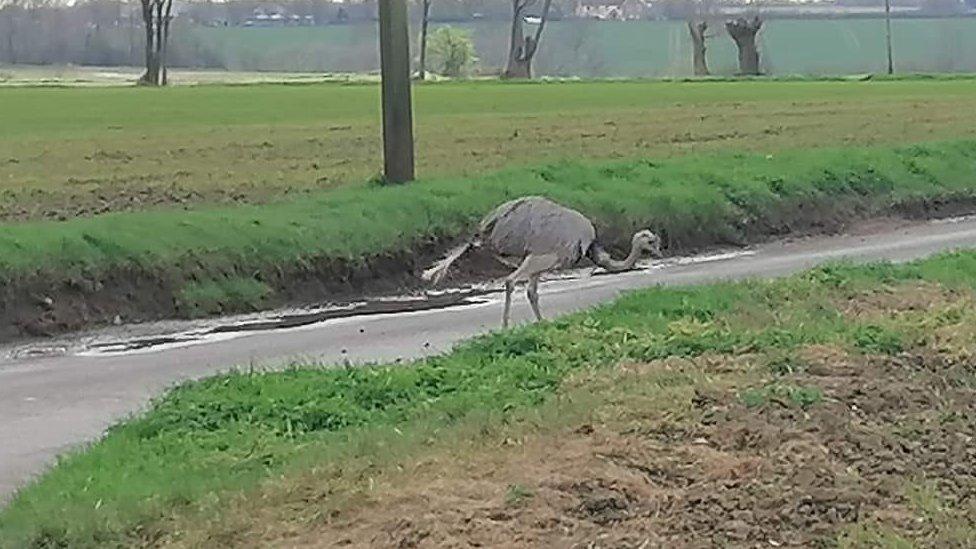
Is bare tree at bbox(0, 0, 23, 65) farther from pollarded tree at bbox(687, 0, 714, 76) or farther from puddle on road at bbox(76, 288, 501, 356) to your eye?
puddle on road at bbox(76, 288, 501, 356)

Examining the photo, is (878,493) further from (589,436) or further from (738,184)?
(738,184)

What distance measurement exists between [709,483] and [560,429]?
1.25m

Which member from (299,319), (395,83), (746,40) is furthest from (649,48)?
(299,319)

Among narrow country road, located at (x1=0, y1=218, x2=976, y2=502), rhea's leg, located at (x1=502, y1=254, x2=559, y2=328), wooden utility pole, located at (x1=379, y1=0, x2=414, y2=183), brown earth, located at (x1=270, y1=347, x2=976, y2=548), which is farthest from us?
wooden utility pole, located at (x1=379, y1=0, x2=414, y2=183)

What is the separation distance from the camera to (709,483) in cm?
826

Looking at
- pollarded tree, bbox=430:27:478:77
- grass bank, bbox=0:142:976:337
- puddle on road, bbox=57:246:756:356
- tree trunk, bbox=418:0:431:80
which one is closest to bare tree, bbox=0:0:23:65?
pollarded tree, bbox=430:27:478:77

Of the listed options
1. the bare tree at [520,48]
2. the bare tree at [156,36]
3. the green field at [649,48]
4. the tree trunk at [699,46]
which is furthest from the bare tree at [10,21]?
the tree trunk at [699,46]

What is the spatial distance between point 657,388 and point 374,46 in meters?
99.9

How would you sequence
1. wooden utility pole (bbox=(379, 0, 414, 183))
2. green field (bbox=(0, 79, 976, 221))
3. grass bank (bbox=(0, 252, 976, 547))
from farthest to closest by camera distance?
green field (bbox=(0, 79, 976, 221))
wooden utility pole (bbox=(379, 0, 414, 183))
grass bank (bbox=(0, 252, 976, 547))

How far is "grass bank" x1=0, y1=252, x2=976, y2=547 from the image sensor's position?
26.1ft

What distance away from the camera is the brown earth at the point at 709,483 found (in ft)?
24.9

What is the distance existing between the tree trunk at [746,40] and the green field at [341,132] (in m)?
33.9

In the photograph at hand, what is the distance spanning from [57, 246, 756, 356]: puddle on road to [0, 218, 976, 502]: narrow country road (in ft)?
0.14

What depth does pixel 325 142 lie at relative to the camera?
33.2 m
